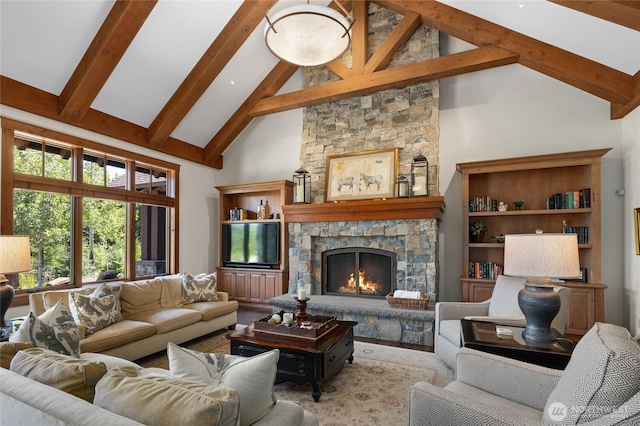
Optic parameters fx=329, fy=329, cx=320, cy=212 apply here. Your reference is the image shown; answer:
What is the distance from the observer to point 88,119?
4840mm

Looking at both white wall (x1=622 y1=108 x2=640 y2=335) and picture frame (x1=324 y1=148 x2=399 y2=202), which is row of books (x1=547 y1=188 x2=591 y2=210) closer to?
white wall (x1=622 y1=108 x2=640 y2=335)

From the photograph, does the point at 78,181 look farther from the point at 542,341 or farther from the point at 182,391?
the point at 542,341

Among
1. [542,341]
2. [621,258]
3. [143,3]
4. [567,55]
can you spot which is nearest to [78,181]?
[143,3]

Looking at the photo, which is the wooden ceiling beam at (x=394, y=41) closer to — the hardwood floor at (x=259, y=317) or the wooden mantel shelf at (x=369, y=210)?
the wooden mantel shelf at (x=369, y=210)

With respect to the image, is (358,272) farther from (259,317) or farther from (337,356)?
(337,356)

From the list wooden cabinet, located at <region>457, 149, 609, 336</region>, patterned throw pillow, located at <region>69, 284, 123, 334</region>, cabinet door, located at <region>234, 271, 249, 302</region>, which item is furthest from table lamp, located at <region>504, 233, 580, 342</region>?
cabinet door, located at <region>234, 271, 249, 302</region>

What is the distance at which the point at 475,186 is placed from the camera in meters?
5.15

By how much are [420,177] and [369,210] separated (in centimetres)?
94

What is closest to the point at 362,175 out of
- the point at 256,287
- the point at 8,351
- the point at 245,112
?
the point at 245,112

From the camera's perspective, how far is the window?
426 centimetres

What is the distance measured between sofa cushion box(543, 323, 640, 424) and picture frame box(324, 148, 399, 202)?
4026 mm

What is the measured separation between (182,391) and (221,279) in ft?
19.8

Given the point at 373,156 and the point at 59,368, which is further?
the point at 373,156

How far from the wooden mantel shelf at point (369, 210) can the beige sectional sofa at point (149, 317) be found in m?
1.83
